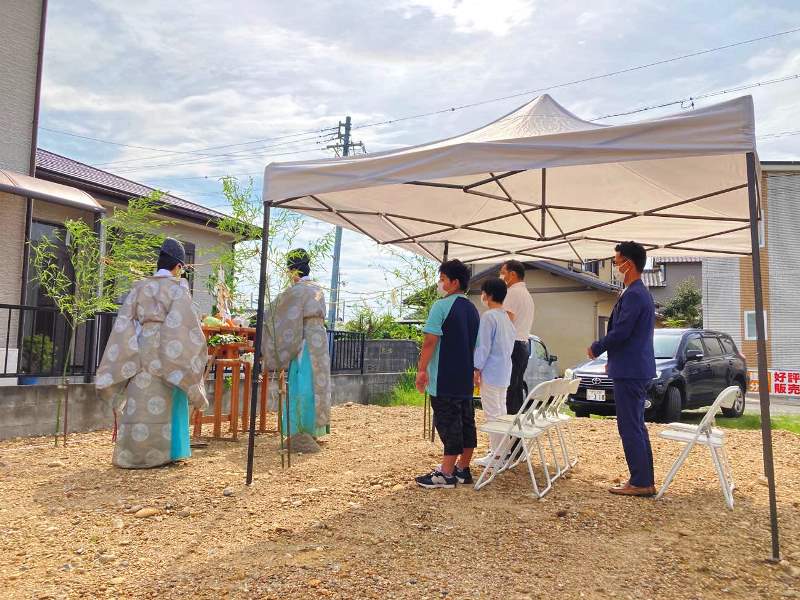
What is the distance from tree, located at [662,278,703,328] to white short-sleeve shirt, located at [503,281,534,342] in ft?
81.8

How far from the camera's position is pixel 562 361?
2022 centimetres

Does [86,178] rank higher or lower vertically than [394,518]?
higher

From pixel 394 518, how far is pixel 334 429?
3.73 m

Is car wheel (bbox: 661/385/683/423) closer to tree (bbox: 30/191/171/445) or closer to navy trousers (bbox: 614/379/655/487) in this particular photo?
navy trousers (bbox: 614/379/655/487)

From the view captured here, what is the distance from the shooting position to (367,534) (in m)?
3.39

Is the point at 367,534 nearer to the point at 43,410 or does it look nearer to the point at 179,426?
the point at 179,426

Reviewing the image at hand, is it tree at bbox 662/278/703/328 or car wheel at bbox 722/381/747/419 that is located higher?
tree at bbox 662/278/703/328

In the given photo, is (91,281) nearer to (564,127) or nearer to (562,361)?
(564,127)

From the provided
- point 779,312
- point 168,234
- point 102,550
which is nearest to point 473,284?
point 779,312

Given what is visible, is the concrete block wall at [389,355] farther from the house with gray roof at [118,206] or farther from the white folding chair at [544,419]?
the white folding chair at [544,419]

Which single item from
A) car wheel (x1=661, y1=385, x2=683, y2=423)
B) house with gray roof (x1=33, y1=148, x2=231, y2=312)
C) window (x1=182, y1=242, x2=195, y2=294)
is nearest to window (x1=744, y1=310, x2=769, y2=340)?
car wheel (x1=661, y1=385, x2=683, y2=423)

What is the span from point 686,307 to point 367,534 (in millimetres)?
28998

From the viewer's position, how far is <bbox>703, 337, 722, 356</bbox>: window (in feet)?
33.9

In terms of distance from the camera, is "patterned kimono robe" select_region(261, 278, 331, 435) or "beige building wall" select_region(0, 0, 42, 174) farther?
"beige building wall" select_region(0, 0, 42, 174)
